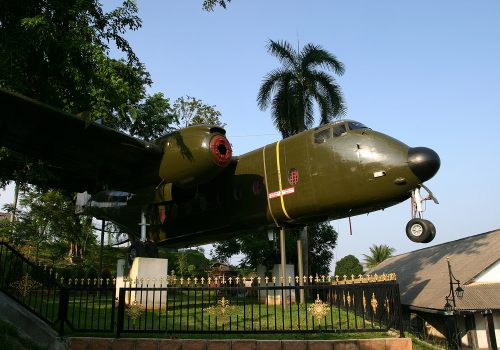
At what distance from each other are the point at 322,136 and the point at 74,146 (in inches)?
299

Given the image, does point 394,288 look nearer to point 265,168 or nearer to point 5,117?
point 265,168

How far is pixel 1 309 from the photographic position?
9625mm

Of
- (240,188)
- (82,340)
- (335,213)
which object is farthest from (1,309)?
(335,213)

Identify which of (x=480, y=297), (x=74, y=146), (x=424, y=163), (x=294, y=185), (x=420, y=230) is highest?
(x=74, y=146)

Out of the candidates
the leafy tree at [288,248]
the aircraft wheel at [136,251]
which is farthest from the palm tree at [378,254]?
the aircraft wheel at [136,251]

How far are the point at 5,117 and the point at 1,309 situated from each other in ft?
17.5

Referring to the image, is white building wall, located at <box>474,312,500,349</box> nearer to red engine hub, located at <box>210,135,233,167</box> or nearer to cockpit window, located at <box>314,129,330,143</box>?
cockpit window, located at <box>314,129,330,143</box>

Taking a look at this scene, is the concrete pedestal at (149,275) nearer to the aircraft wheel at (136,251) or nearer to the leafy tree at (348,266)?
the aircraft wheel at (136,251)

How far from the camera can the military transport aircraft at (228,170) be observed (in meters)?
10.6

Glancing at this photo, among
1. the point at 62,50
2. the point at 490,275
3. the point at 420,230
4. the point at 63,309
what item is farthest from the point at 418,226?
the point at 490,275

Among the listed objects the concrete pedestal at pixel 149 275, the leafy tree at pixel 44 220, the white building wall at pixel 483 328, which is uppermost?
the leafy tree at pixel 44 220

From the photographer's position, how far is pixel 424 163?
32.2 feet

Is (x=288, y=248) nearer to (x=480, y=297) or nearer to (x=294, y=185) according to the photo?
(x=480, y=297)

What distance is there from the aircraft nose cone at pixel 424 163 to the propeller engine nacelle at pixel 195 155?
5.01 metres
